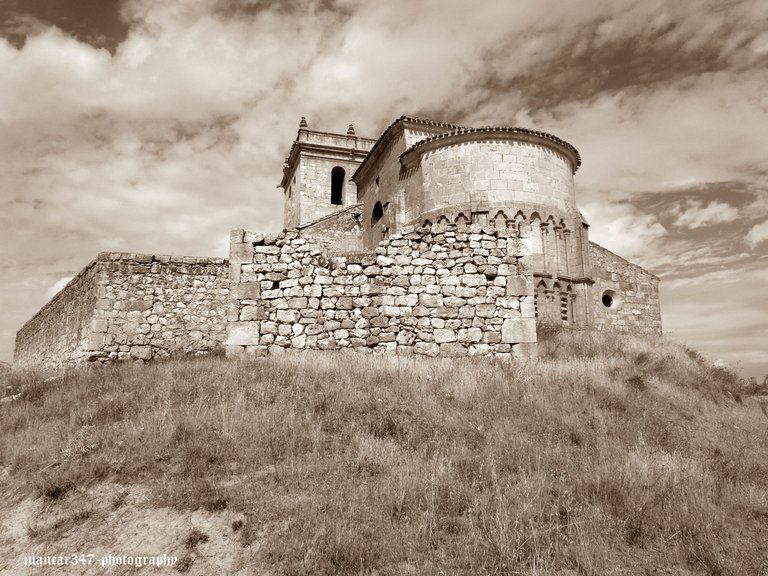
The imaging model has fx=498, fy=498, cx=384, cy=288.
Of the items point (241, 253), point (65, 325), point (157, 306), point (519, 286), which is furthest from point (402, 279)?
point (65, 325)

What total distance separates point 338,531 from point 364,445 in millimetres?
1539

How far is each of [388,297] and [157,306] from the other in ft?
23.0

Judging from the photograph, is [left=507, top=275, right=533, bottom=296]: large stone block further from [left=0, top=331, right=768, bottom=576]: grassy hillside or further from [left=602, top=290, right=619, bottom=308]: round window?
[left=602, top=290, right=619, bottom=308]: round window

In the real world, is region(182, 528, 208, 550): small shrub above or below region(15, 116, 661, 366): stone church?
below

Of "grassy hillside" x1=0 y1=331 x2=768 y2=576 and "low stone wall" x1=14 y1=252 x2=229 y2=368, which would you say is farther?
"low stone wall" x1=14 y1=252 x2=229 y2=368

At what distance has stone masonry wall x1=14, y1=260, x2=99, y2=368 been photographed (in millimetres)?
12703

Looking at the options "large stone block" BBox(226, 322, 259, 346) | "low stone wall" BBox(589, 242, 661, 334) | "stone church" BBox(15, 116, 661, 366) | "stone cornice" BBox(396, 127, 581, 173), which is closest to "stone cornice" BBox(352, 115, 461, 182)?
"stone church" BBox(15, 116, 661, 366)

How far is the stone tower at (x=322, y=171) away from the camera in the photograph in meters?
31.5

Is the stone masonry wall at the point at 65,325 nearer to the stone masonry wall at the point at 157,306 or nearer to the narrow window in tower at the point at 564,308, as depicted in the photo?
the stone masonry wall at the point at 157,306

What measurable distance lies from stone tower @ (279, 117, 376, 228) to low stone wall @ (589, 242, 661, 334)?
16076 millimetres

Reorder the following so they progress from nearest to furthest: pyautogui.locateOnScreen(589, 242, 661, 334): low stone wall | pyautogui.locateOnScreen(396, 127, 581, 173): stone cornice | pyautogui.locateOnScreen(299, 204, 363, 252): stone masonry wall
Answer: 1. pyautogui.locateOnScreen(396, 127, 581, 173): stone cornice
2. pyautogui.locateOnScreen(589, 242, 661, 334): low stone wall
3. pyautogui.locateOnScreen(299, 204, 363, 252): stone masonry wall

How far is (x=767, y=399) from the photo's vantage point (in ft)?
35.2

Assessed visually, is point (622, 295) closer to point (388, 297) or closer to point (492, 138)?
point (492, 138)

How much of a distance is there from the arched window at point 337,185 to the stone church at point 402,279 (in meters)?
7.37
